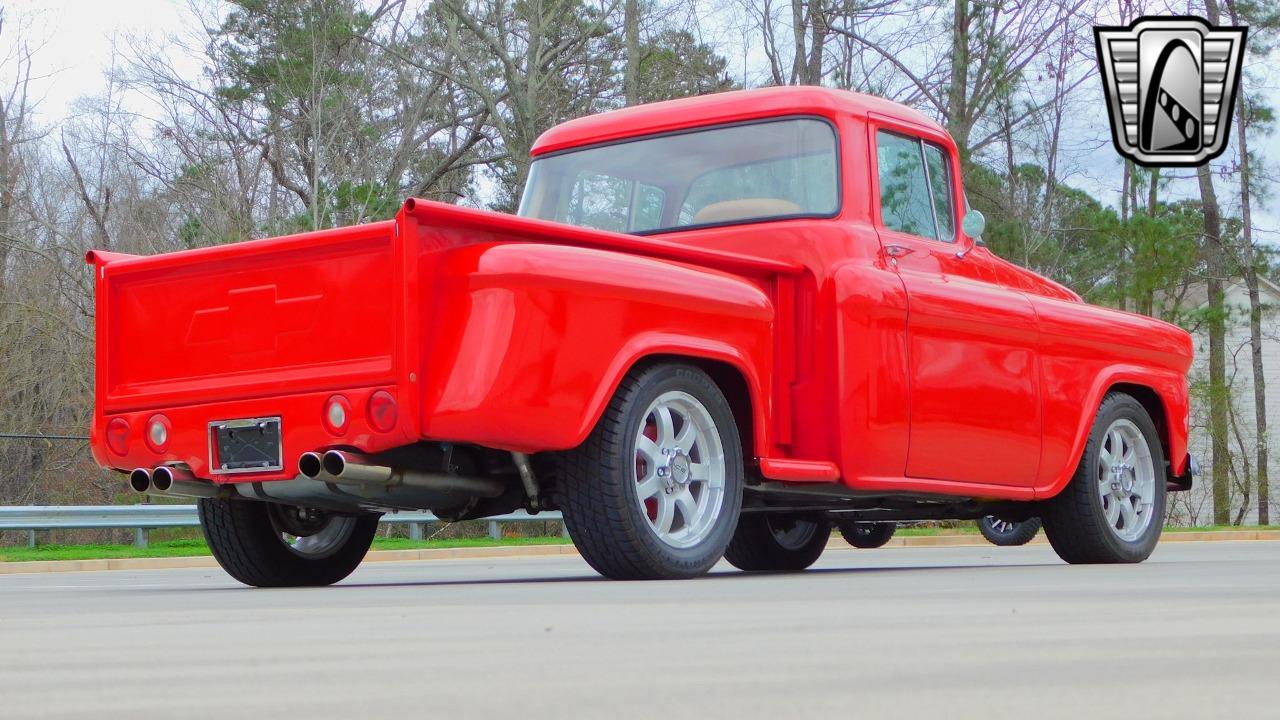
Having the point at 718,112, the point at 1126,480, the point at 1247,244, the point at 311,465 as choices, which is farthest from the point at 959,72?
the point at 311,465

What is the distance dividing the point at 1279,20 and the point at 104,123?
816 inches

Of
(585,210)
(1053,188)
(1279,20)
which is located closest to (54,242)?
(1053,188)

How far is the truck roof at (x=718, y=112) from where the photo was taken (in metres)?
9.01

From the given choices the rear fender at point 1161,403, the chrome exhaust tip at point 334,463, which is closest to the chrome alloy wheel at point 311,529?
the chrome exhaust tip at point 334,463

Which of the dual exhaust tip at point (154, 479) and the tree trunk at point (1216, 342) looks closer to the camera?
the dual exhaust tip at point (154, 479)

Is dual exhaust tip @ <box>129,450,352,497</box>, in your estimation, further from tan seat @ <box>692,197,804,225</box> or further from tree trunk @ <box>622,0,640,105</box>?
tree trunk @ <box>622,0,640,105</box>

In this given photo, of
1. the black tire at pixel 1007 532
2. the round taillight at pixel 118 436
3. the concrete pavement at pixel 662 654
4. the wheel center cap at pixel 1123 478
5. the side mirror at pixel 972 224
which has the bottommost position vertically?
the black tire at pixel 1007 532

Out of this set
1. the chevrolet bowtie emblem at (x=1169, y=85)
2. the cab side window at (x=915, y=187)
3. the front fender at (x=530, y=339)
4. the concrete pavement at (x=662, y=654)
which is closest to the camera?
the concrete pavement at (x=662, y=654)

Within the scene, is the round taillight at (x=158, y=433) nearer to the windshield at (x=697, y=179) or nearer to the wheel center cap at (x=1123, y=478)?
the windshield at (x=697, y=179)

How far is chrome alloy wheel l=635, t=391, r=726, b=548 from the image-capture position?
750 cm

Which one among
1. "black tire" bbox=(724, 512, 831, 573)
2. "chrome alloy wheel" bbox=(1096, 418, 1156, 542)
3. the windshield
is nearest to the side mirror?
the windshield

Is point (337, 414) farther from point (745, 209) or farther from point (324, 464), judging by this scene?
point (745, 209)

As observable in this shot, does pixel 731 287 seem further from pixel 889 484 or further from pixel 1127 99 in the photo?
pixel 1127 99

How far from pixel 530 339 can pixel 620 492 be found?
77 centimetres
